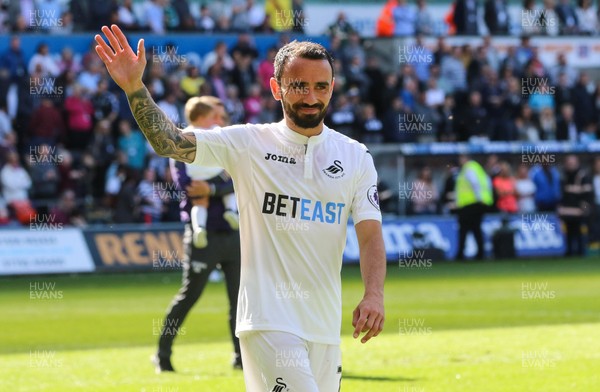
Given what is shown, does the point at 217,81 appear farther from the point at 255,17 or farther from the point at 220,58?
the point at 255,17

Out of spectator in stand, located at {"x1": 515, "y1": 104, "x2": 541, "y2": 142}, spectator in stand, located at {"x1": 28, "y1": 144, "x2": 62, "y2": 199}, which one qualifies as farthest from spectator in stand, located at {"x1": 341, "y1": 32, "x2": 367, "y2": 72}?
spectator in stand, located at {"x1": 28, "y1": 144, "x2": 62, "y2": 199}

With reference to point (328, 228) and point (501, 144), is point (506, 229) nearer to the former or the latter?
point (501, 144)

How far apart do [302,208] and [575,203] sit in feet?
81.0

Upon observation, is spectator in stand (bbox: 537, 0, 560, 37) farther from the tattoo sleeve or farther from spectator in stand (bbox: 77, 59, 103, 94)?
the tattoo sleeve

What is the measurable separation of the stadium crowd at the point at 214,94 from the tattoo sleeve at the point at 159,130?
19.4 m

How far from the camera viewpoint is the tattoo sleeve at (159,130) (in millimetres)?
6227

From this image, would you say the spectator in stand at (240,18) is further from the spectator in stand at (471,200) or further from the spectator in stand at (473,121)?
the spectator in stand at (471,200)

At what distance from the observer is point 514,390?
10727 millimetres

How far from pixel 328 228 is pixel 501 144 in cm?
2457

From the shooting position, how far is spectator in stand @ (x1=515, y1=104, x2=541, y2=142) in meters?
31.9

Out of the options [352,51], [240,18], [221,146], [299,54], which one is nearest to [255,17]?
[240,18]

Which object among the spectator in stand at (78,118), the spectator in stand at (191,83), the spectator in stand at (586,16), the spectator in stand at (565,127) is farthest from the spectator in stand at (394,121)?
the spectator in stand at (586,16)

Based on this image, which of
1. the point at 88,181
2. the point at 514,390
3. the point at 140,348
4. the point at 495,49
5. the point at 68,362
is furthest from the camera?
the point at 495,49

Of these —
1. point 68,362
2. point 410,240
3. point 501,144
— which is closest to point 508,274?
point 410,240
